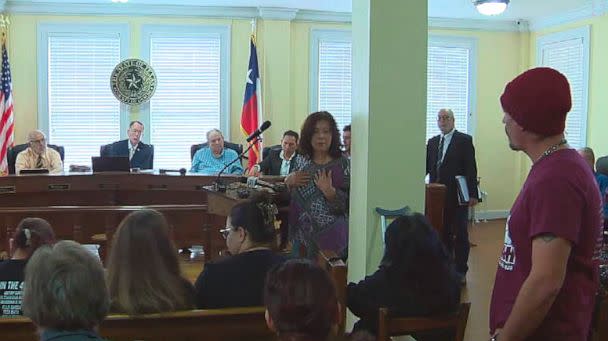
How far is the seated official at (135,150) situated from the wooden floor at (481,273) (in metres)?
3.86

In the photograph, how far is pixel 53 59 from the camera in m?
8.20

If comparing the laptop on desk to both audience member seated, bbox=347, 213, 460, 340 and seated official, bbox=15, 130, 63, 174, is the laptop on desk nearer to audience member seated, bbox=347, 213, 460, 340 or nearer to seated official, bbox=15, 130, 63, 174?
seated official, bbox=15, 130, 63, 174

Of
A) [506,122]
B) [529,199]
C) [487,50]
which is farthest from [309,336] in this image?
[487,50]

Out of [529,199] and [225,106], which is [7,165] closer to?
[225,106]

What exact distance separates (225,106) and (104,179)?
2663mm

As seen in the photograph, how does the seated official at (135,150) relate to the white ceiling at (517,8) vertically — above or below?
below

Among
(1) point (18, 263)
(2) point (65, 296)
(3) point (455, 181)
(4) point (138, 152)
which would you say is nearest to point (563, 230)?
(2) point (65, 296)

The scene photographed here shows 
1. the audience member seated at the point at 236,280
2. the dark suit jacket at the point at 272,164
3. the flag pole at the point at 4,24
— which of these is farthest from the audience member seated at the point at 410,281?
the flag pole at the point at 4,24

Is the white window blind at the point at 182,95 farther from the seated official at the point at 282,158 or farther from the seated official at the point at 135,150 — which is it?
the seated official at the point at 282,158

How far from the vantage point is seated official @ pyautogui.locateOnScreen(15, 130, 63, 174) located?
7023 millimetres

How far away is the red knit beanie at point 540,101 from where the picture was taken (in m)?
1.52

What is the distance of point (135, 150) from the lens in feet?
24.7

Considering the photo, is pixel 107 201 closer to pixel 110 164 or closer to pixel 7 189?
pixel 110 164

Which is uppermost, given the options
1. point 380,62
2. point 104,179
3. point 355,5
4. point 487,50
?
point 487,50
